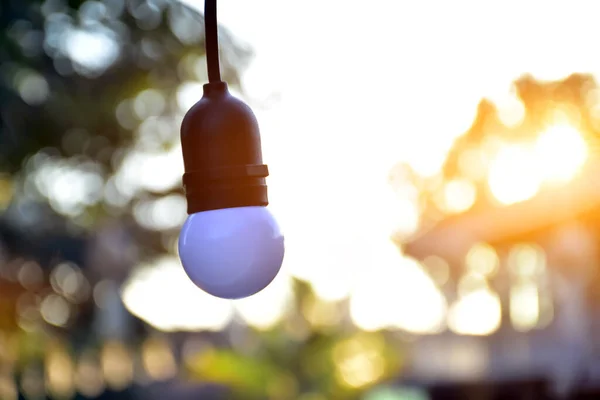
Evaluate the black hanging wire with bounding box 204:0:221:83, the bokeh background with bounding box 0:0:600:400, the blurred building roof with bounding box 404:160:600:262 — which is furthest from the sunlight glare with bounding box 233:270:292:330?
the black hanging wire with bounding box 204:0:221:83

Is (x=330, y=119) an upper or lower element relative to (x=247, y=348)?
upper

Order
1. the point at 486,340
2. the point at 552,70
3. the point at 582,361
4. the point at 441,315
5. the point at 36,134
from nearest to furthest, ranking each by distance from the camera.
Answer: the point at 582,361
the point at 36,134
the point at 486,340
the point at 552,70
the point at 441,315

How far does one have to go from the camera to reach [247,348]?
9.95 metres

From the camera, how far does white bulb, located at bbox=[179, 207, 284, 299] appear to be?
1220mm

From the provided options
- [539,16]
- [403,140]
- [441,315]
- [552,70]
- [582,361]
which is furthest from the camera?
[441,315]

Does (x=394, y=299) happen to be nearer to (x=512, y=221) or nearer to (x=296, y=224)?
(x=296, y=224)

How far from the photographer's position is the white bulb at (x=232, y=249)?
1.22m

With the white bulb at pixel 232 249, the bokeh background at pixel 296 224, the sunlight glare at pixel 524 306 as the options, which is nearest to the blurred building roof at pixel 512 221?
the bokeh background at pixel 296 224

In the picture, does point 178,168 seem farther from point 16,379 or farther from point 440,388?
point 440,388

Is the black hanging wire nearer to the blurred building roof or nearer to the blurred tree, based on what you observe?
the blurred building roof

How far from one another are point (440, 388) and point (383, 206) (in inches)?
210

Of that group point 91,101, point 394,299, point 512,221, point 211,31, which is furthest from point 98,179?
point 211,31

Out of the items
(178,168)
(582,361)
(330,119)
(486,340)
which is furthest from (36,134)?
(486,340)

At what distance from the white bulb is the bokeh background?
451cm
